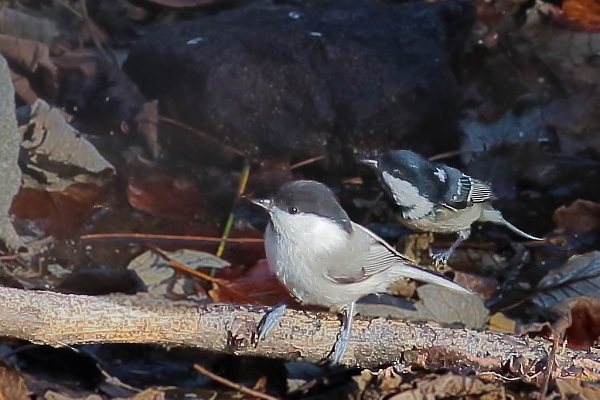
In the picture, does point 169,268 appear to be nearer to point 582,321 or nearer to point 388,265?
point 388,265

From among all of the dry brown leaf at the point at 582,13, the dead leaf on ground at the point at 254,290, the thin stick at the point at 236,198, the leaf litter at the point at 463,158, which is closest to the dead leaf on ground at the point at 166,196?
the leaf litter at the point at 463,158

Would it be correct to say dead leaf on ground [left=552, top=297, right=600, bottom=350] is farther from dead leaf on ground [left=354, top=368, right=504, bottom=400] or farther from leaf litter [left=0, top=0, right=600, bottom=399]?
dead leaf on ground [left=354, top=368, right=504, bottom=400]

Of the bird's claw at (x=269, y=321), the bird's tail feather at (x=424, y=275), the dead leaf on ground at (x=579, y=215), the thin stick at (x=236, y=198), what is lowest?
the dead leaf on ground at (x=579, y=215)

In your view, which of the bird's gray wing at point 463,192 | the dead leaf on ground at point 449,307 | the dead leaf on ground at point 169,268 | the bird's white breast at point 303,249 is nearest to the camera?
the bird's white breast at point 303,249

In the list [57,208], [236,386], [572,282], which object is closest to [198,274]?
[236,386]

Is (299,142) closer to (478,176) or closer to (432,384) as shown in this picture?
(478,176)

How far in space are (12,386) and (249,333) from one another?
3.22 feet

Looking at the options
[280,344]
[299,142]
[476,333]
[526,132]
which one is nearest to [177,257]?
[299,142]

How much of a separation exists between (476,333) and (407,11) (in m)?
3.03

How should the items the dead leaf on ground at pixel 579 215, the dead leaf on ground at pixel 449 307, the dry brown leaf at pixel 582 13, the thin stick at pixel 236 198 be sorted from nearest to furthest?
the dead leaf on ground at pixel 449 307 < the thin stick at pixel 236 198 < the dead leaf on ground at pixel 579 215 < the dry brown leaf at pixel 582 13

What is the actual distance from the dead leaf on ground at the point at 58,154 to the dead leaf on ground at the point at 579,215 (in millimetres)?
2001

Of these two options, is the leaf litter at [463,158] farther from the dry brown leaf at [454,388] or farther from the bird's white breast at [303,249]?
the bird's white breast at [303,249]

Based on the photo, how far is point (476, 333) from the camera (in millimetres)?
2402

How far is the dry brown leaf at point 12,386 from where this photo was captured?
116 inches
